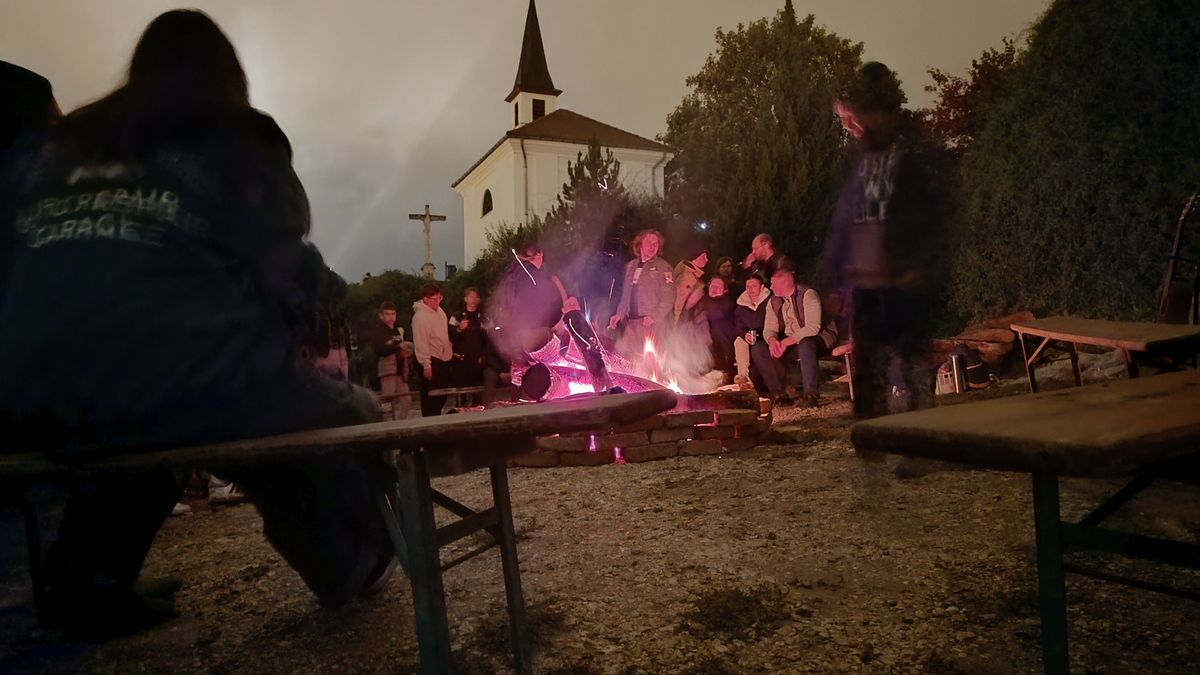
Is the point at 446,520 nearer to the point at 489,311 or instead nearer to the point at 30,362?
the point at 30,362

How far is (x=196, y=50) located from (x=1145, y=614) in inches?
134

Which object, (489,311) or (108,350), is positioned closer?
(108,350)

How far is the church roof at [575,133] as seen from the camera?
33062mm

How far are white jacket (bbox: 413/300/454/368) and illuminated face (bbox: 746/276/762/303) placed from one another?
368 centimetres

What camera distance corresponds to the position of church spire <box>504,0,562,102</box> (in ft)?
128

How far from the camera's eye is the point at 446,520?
169 inches

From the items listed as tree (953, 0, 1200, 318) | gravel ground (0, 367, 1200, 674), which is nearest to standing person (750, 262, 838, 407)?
gravel ground (0, 367, 1200, 674)

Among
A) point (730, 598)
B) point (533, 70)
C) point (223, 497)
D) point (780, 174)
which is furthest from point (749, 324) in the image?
point (533, 70)

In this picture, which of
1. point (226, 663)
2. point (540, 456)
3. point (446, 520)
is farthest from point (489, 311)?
point (226, 663)

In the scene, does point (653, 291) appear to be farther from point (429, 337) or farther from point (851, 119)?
point (851, 119)

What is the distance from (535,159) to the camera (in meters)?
33.1

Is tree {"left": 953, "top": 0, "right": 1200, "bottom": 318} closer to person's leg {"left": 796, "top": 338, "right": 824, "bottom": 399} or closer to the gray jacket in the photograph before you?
person's leg {"left": 796, "top": 338, "right": 824, "bottom": 399}

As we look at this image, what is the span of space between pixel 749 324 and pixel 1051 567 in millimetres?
6605

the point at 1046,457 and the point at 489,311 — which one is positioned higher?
the point at 489,311
